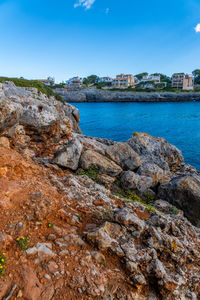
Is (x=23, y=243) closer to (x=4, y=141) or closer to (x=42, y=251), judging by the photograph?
(x=42, y=251)

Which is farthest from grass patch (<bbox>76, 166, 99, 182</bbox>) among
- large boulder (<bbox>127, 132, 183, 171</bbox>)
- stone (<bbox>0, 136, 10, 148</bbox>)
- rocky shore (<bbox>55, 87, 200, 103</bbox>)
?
rocky shore (<bbox>55, 87, 200, 103</bbox>)

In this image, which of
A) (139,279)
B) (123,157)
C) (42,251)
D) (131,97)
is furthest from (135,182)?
(131,97)

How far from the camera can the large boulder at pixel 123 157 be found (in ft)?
45.2

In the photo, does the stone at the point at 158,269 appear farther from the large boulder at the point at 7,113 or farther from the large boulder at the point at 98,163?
the large boulder at the point at 7,113

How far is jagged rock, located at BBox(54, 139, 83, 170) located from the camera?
10.4 m

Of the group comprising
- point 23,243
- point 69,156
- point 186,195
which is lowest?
point 186,195

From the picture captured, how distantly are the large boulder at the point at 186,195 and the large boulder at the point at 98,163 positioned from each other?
351cm

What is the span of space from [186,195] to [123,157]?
16.0 feet

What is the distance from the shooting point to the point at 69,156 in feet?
35.1

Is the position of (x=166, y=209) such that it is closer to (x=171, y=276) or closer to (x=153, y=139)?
(x=171, y=276)

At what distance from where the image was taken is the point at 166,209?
1046 cm

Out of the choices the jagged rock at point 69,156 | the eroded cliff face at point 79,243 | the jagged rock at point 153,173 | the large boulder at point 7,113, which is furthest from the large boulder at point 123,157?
the large boulder at point 7,113

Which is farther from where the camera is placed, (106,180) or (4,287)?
(106,180)

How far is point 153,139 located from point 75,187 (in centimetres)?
1364
